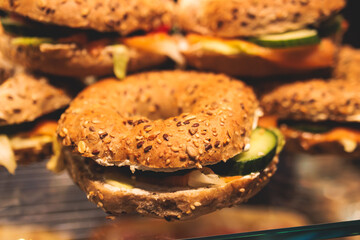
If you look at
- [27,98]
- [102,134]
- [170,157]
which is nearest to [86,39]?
[27,98]

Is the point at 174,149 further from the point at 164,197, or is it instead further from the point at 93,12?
the point at 93,12

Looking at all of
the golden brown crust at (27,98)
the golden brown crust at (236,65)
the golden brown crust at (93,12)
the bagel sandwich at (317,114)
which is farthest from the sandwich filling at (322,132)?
the golden brown crust at (27,98)

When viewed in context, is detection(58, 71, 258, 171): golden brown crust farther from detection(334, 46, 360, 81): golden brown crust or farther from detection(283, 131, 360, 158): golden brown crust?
detection(334, 46, 360, 81): golden brown crust

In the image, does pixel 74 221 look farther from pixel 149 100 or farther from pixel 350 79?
pixel 350 79

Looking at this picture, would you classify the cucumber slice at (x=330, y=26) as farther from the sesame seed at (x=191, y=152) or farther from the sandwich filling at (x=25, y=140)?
the sandwich filling at (x=25, y=140)

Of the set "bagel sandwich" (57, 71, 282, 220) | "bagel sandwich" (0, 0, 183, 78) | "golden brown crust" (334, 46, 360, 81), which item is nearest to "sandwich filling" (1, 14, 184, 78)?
"bagel sandwich" (0, 0, 183, 78)
